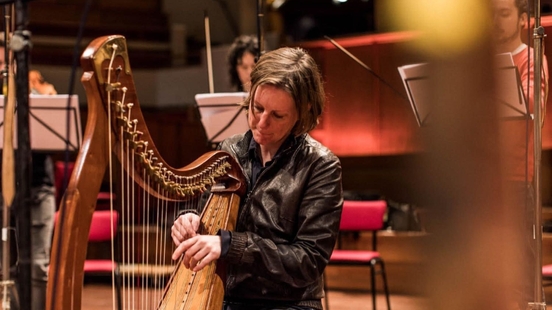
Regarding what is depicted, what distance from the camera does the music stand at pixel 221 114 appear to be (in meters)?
3.44

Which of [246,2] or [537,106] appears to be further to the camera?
[246,2]

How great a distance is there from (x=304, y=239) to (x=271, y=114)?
0.32 metres

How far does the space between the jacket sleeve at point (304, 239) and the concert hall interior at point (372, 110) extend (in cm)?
68

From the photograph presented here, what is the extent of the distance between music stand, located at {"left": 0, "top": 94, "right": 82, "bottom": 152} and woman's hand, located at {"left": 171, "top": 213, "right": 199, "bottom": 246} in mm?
1607

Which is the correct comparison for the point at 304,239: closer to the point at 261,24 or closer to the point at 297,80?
the point at 297,80

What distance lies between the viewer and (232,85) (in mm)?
4230

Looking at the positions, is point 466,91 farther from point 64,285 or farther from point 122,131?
point 64,285

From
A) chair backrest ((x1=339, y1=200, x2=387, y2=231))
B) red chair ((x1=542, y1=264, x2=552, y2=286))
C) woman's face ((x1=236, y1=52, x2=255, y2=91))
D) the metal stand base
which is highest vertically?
woman's face ((x1=236, y1=52, x2=255, y2=91))

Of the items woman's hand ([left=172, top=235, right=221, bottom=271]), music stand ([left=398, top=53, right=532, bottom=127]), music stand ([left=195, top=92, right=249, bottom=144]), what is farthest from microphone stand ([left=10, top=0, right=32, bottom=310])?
music stand ([left=195, top=92, right=249, bottom=144])

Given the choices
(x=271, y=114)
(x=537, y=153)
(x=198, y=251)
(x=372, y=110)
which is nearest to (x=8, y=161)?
(x=198, y=251)

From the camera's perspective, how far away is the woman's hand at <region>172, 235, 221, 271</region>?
5.11 feet

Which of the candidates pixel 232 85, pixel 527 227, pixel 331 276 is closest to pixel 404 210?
pixel 331 276

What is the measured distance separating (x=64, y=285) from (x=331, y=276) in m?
4.11

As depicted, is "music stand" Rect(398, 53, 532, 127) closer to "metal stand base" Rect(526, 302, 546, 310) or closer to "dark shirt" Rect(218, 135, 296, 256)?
"metal stand base" Rect(526, 302, 546, 310)
